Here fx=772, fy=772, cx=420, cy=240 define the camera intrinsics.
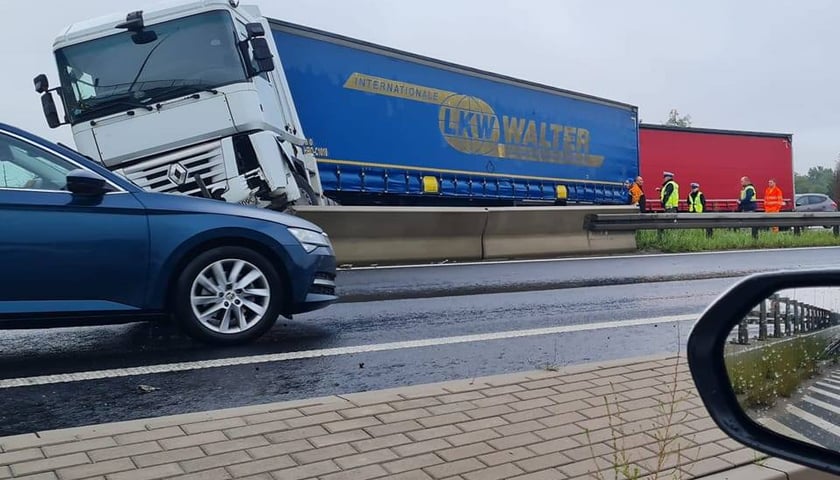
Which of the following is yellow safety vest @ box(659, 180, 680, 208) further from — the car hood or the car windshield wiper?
the car hood

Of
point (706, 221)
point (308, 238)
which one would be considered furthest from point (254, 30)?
point (706, 221)

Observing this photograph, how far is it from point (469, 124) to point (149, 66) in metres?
8.38

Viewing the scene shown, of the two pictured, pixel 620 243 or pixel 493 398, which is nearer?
pixel 493 398

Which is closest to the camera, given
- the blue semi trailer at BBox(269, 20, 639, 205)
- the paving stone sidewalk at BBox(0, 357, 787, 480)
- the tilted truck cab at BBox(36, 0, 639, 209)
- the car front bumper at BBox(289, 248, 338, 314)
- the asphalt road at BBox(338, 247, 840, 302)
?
the paving stone sidewalk at BBox(0, 357, 787, 480)

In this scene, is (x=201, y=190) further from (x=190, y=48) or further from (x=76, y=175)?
(x=76, y=175)

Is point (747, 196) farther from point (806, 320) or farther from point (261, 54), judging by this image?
point (806, 320)

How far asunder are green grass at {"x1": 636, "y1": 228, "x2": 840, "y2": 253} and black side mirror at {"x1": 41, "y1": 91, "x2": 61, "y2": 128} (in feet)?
37.0

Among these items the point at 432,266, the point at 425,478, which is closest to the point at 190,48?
the point at 432,266

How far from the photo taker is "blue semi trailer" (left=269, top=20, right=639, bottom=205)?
14.1 m

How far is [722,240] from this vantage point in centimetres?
1728

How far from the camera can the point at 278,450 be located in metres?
3.47

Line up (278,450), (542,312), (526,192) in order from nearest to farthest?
(278,450) → (542,312) → (526,192)

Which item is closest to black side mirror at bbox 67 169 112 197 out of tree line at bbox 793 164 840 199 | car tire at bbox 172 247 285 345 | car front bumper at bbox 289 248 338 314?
car tire at bbox 172 247 285 345

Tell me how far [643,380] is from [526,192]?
13.7 meters
